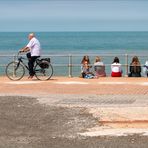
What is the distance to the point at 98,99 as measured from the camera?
14.9 meters

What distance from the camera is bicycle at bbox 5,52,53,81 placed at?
20.2m

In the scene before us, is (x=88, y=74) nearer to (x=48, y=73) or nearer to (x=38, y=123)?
(x=48, y=73)

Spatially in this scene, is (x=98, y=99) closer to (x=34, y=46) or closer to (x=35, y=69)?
(x=34, y=46)

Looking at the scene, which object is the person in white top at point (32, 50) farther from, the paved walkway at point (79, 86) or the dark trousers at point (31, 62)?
the paved walkway at point (79, 86)

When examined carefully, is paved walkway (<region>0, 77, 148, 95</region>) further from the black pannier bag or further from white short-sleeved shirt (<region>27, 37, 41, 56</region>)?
white short-sleeved shirt (<region>27, 37, 41, 56</region>)

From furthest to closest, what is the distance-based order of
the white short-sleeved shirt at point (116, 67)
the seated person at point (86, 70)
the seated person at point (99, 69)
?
the seated person at point (99, 69), the white short-sleeved shirt at point (116, 67), the seated person at point (86, 70)

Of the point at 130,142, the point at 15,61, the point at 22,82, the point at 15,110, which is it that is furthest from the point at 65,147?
the point at 15,61

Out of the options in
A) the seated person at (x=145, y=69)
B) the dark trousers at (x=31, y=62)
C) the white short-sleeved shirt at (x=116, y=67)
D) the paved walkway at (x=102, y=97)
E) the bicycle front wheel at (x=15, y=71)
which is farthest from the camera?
the seated person at (x=145, y=69)

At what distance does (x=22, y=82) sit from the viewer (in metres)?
19.5

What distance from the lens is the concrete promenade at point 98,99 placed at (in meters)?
11.2

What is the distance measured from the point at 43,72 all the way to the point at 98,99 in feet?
18.5

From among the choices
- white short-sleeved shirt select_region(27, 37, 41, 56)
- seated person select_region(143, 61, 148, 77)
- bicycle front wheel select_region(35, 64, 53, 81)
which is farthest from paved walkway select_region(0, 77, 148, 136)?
seated person select_region(143, 61, 148, 77)

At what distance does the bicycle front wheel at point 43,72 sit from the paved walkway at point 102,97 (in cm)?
27

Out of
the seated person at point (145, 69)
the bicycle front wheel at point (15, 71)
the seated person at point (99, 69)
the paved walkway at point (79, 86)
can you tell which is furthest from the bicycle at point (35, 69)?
the seated person at point (145, 69)
